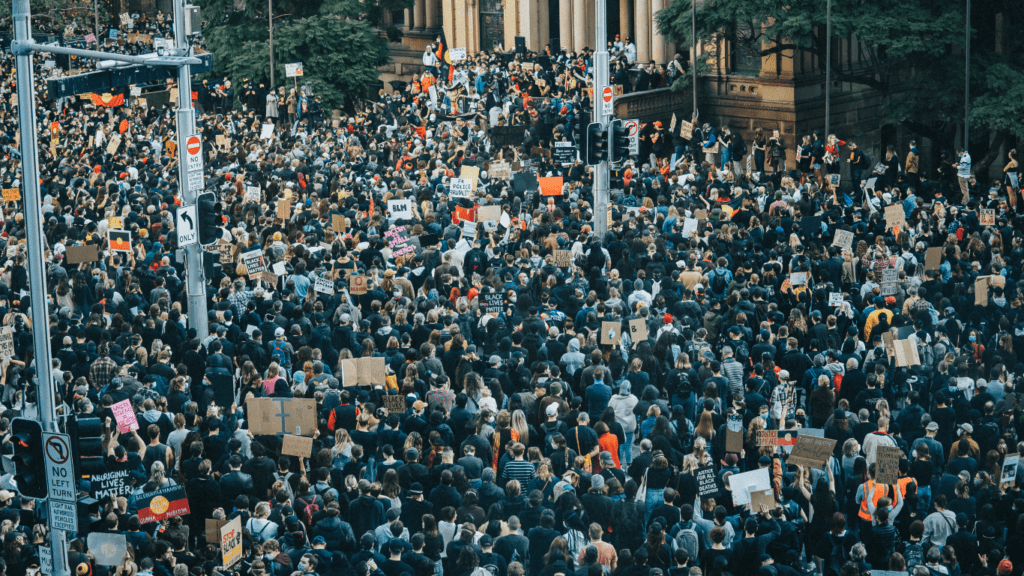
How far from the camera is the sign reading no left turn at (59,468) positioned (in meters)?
11.4

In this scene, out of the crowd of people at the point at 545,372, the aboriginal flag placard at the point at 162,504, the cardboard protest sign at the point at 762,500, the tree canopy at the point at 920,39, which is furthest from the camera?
the tree canopy at the point at 920,39

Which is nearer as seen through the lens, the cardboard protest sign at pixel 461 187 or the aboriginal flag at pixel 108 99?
the cardboard protest sign at pixel 461 187

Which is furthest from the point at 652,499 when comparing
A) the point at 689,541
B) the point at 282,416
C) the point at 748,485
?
the point at 282,416

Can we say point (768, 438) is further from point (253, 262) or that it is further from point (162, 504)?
point (253, 262)

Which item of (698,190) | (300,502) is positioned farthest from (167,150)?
(300,502)

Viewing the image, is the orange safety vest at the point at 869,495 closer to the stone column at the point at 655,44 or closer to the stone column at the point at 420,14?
the stone column at the point at 655,44

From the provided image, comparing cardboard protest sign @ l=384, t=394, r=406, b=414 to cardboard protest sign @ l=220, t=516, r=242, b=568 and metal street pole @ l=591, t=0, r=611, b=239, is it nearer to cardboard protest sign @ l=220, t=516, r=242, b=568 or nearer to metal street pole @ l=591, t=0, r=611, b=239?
cardboard protest sign @ l=220, t=516, r=242, b=568

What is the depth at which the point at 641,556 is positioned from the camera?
11.5 metres

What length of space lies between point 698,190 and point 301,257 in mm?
10548

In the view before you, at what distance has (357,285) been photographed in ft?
66.1

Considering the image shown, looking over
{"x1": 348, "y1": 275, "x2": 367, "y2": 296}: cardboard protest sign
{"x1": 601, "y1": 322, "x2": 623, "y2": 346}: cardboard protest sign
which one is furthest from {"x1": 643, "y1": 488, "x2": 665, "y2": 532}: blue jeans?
{"x1": 348, "y1": 275, "x2": 367, "y2": 296}: cardboard protest sign

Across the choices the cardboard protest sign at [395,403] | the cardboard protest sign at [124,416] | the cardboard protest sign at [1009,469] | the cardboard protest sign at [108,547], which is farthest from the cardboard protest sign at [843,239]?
the cardboard protest sign at [108,547]

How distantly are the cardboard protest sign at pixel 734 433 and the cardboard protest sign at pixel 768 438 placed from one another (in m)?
0.29

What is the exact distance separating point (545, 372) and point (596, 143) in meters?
10.3
